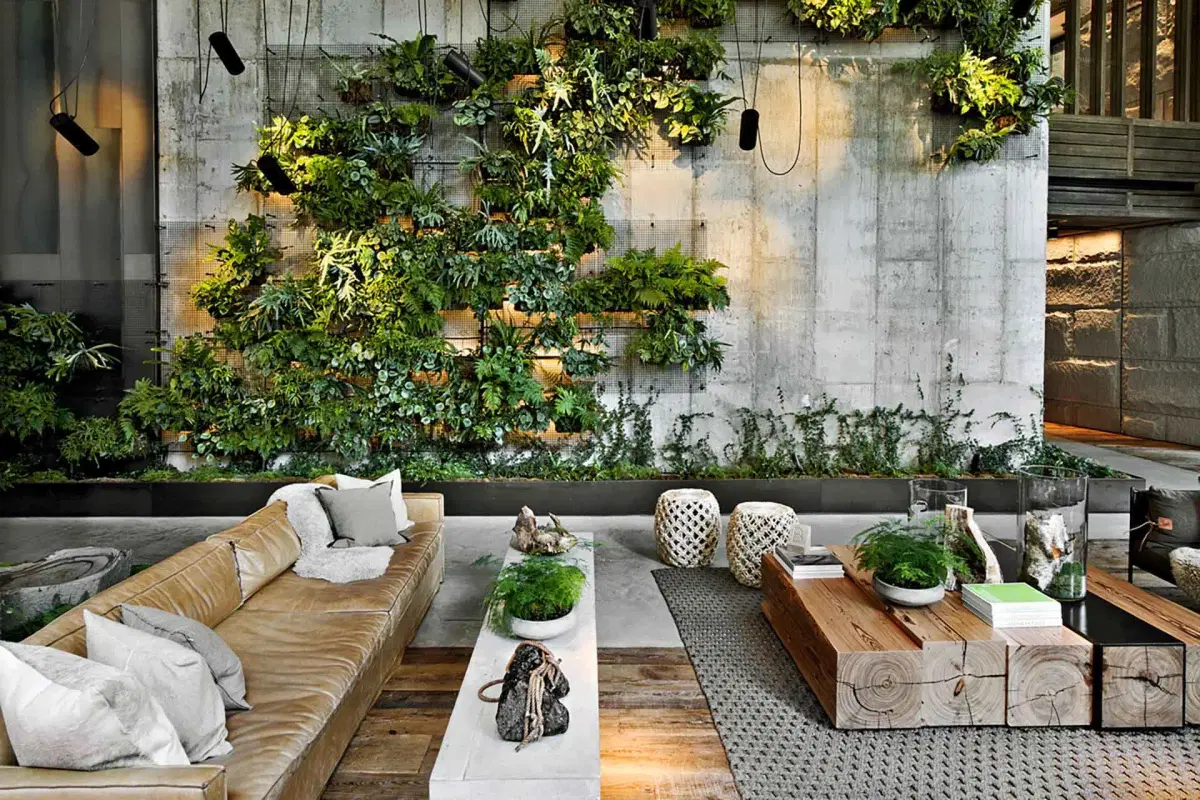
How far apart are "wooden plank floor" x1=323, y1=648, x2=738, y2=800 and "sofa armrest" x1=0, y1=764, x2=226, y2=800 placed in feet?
2.65

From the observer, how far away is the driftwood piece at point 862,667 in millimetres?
2951

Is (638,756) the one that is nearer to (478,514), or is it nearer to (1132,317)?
(478,514)

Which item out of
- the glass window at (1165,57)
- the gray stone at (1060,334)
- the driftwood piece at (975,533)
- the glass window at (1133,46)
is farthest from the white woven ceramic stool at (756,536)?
the glass window at (1133,46)

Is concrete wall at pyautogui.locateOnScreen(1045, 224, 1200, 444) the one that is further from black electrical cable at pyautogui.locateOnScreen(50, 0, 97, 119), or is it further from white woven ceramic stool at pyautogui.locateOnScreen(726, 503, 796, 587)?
black electrical cable at pyautogui.locateOnScreen(50, 0, 97, 119)

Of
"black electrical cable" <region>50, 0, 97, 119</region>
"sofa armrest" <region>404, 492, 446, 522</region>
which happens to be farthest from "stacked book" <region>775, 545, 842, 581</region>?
"black electrical cable" <region>50, 0, 97, 119</region>

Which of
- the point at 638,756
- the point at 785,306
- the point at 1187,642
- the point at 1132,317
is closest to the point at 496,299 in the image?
the point at 785,306

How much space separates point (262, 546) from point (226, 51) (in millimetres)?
4686

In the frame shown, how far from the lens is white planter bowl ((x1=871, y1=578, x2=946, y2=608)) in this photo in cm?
325

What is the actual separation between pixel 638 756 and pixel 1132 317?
10720 mm

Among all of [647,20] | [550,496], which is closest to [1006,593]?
[550,496]

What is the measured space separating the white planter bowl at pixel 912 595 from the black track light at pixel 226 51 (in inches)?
247

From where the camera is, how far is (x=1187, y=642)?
294 cm

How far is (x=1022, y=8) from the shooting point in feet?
22.7

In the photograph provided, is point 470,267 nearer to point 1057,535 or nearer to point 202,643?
point 202,643
